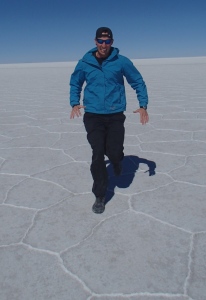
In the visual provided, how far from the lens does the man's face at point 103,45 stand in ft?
8.04

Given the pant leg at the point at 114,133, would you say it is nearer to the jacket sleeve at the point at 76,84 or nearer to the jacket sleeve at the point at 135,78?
the jacket sleeve at the point at 135,78

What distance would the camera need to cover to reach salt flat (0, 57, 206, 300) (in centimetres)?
180

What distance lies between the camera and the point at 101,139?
2553mm

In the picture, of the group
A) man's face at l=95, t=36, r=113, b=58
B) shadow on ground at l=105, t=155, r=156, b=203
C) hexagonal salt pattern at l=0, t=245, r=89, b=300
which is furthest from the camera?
shadow on ground at l=105, t=155, r=156, b=203

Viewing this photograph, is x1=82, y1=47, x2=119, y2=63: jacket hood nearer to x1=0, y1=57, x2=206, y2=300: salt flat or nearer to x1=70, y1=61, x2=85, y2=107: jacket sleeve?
x1=70, y1=61, x2=85, y2=107: jacket sleeve

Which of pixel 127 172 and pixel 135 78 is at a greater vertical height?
pixel 135 78

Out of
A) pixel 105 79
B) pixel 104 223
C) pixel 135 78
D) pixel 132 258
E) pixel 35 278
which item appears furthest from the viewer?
pixel 135 78

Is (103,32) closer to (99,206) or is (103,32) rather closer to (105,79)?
(105,79)

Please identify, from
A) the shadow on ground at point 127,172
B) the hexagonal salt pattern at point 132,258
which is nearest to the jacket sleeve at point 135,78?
the shadow on ground at point 127,172

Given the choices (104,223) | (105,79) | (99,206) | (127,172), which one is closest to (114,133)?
(105,79)

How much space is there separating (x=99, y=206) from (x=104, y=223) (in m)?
0.21

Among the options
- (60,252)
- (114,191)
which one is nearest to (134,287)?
(60,252)

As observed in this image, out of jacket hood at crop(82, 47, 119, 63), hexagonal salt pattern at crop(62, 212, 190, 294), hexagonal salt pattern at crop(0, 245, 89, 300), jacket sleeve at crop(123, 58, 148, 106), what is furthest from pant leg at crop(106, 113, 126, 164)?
hexagonal salt pattern at crop(0, 245, 89, 300)

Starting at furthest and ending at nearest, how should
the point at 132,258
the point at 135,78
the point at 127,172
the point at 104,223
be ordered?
the point at 127,172, the point at 135,78, the point at 104,223, the point at 132,258
